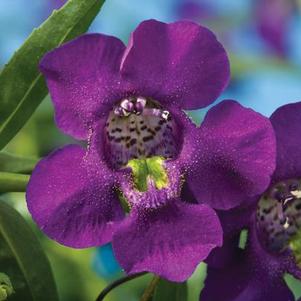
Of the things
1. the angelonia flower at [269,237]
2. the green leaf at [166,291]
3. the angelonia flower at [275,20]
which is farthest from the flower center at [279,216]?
the angelonia flower at [275,20]

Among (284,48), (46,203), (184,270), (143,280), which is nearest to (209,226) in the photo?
(184,270)

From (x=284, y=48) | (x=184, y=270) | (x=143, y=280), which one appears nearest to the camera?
(x=184, y=270)

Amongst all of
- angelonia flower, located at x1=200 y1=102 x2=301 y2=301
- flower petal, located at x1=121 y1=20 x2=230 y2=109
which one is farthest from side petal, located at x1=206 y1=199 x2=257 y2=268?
flower petal, located at x1=121 y1=20 x2=230 y2=109

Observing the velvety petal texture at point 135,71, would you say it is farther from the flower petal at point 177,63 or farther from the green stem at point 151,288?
the green stem at point 151,288

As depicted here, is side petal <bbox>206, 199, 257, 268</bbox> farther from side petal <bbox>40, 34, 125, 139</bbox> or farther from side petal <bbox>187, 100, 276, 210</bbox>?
side petal <bbox>40, 34, 125, 139</bbox>

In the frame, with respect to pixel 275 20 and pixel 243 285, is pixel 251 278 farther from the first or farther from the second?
pixel 275 20

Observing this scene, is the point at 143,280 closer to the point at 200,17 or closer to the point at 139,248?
the point at 139,248

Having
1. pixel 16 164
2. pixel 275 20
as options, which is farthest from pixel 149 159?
pixel 275 20
